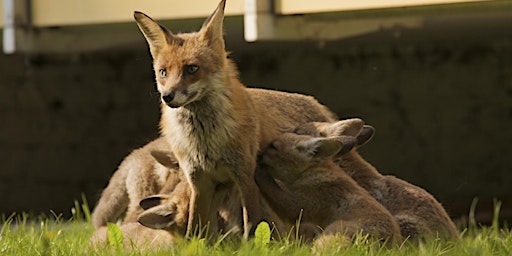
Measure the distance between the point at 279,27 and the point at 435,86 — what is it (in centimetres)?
288

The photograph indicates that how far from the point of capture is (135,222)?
642 cm

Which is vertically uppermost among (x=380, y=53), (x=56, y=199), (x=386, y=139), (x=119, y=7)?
(x=119, y=7)

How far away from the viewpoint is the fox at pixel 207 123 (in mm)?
5625

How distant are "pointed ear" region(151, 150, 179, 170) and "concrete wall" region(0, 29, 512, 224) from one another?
436cm

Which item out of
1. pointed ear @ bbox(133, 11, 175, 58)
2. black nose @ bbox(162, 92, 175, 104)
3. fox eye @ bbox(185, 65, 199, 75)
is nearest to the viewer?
black nose @ bbox(162, 92, 175, 104)

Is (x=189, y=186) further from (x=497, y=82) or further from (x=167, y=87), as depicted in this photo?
(x=497, y=82)

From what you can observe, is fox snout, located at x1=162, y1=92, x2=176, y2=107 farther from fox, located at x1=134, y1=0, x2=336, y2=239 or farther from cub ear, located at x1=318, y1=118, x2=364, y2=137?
cub ear, located at x1=318, y1=118, x2=364, y2=137

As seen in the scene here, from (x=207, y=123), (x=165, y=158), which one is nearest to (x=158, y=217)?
(x=165, y=158)

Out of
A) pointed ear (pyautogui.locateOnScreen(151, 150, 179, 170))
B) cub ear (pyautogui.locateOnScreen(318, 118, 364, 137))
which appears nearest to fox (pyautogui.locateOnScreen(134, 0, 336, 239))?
pointed ear (pyautogui.locateOnScreen(151, 150, 179, 170))

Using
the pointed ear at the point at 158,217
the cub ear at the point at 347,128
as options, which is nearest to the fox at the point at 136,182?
the pointed ear at the point at 158,217

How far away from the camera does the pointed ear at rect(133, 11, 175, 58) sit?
5730 millimetres

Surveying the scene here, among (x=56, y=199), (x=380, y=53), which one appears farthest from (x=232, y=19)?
(x=56, y=199)

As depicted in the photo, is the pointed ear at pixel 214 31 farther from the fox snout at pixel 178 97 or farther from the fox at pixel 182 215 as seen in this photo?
the fox at pixel 182 215

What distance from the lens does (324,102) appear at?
1113 centimetres
